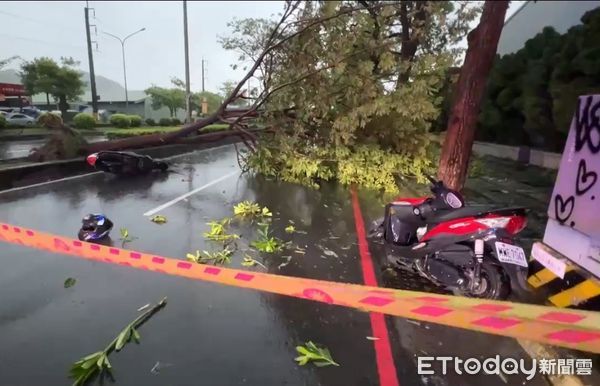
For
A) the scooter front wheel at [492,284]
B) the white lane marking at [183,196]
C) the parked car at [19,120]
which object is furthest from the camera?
the parked car at [19,120]

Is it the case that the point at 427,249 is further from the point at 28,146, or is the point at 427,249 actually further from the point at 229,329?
the point at 28,146

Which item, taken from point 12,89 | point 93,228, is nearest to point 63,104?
point 12,89

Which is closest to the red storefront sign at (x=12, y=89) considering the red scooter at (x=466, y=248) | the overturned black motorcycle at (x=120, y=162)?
the overturned black motorcycle at (x=120, y=162)

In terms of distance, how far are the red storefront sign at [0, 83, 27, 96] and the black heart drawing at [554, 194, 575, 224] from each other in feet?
27.9

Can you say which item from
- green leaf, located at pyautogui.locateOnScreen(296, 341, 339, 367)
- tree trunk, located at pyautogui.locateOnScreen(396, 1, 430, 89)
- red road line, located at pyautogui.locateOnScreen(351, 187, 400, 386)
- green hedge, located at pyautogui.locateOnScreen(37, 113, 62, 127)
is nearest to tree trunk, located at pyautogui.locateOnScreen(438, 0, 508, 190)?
tree trunk, located at pyautogui.locateOnScreen(396, 1, 430, 89)

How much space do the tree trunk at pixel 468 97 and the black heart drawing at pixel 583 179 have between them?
126 centimetres

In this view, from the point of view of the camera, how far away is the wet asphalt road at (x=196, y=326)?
9.04ft

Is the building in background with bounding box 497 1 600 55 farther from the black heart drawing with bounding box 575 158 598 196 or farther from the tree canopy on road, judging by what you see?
the black heart drawing with bounding box 575 158 598 196

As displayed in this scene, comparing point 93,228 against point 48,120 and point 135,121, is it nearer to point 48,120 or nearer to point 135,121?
point 48,120

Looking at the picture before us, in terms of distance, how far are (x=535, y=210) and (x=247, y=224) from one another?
5729 millimetres

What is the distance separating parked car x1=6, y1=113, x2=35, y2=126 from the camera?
26.1 feet

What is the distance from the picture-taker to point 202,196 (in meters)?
8.85

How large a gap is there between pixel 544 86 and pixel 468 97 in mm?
10845

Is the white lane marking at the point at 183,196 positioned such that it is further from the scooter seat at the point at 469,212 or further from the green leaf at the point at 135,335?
the scooter seat at the point at 469,212
